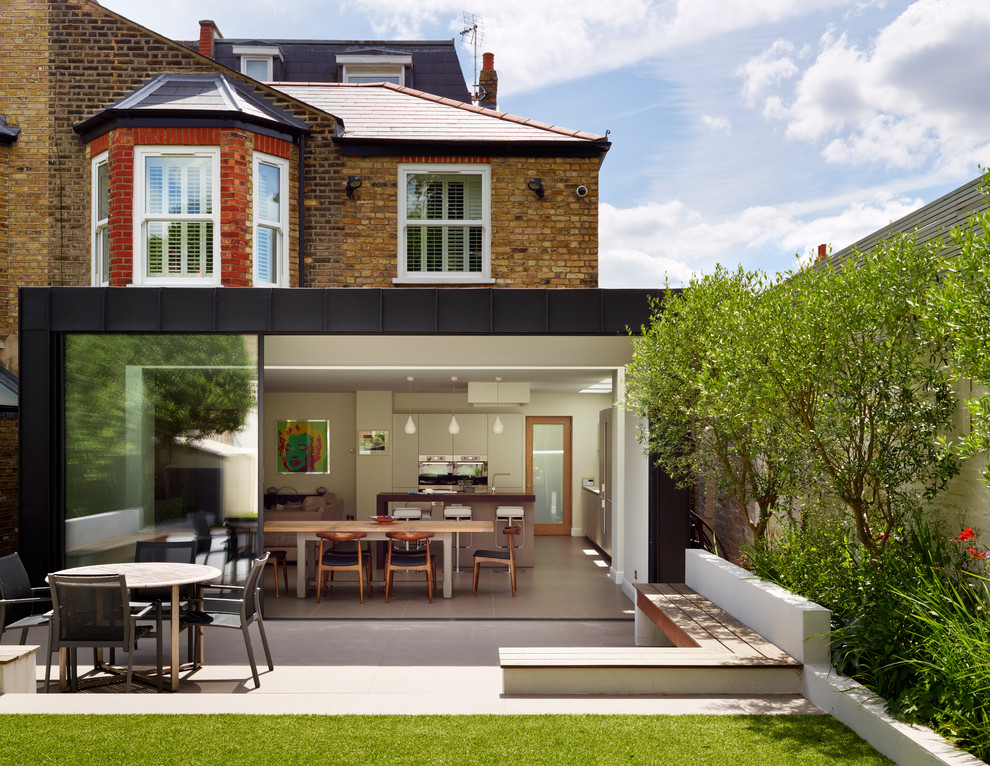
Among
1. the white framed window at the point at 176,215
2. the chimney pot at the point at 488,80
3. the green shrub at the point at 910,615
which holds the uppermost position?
the chimney pot at the point at 488,80

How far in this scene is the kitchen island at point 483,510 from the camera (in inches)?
480

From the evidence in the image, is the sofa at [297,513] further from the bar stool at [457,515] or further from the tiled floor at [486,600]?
the bar stool at [457,515]

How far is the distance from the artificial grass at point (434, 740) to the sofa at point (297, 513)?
6.04 m

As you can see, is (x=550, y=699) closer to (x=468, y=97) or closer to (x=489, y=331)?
(x=489, y=331)

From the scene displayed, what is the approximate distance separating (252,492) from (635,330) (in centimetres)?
429

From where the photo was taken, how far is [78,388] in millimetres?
8289

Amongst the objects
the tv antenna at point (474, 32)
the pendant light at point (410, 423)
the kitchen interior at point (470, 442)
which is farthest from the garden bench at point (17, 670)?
the tv antenna at point (474, 32)

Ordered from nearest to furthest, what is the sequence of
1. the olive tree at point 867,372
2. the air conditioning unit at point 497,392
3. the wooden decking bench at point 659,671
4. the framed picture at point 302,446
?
the olive tree at point 867,372
the wooden decking bench at point 659,671
the air conditioning unit at point 497,392
the framed picture at point 302,446

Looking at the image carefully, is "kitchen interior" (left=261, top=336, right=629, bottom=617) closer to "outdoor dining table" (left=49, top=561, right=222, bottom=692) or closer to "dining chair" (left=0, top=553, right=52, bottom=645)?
"outdoor dining table" (left=49, top=561, right=222, bottom=692)

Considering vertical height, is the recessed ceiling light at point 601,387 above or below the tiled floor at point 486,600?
above

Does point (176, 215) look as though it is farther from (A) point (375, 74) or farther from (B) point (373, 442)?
(A) point (375, 74)

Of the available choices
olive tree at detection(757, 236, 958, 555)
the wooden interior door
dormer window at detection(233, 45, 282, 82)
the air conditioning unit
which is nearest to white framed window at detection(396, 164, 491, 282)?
the air conditioning unit

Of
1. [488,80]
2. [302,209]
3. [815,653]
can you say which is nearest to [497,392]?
[302,209]

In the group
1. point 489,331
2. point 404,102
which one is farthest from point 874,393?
point 404,102
